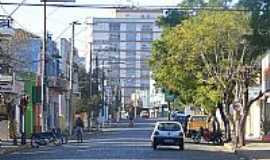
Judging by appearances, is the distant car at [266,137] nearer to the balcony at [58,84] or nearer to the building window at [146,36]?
the balcony at [58,84]

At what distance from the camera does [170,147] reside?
49.0 meters

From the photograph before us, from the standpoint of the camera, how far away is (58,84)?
282 ft

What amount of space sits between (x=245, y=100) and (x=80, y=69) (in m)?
73.8

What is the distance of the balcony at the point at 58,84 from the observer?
8129 cm

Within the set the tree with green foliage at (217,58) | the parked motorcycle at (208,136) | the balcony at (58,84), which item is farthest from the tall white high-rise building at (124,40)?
the tree with green foliage at (217,58)

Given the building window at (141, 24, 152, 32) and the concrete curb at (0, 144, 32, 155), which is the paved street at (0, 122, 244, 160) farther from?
the building window at (141, 24, 152, 32)

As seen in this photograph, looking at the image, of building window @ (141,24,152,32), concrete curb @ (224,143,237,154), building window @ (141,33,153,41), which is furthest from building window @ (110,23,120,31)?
concrete curb @ (224,143,237,154)

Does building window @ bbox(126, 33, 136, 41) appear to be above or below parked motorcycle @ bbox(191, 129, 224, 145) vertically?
above

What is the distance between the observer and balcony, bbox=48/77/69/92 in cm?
8129

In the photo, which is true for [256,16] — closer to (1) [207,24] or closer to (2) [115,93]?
(1) [207,24]

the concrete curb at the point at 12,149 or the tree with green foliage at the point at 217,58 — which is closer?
the concrete curb at the point at 12,149

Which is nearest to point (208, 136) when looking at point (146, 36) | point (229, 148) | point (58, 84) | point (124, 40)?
point (229, 148)

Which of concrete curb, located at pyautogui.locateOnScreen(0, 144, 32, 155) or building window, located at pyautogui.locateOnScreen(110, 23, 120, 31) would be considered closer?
concrete curb, located at pyautogui.locateOnScreen(0, 144, 32, 155)

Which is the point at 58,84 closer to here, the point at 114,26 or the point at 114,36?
the point at 114,26
